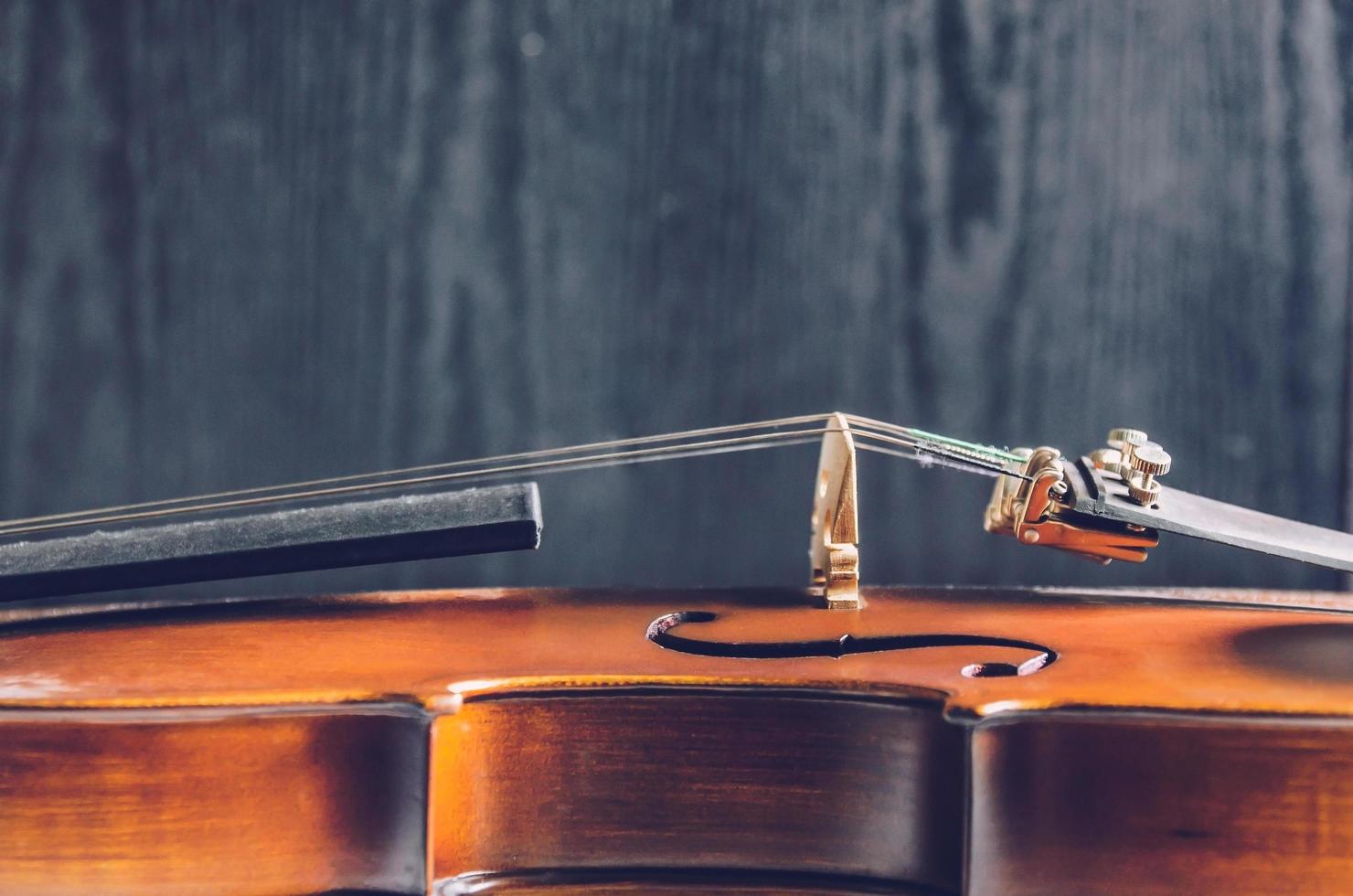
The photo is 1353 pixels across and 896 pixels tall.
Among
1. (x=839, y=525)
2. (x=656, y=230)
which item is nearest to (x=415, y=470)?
(x=656, y=230)

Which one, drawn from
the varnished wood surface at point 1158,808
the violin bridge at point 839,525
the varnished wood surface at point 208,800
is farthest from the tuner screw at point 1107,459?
the varnished wood surface at point 208,800

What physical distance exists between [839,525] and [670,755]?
321 millimetres

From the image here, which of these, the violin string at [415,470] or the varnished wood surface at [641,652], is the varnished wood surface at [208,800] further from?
the violin string at [415,470]

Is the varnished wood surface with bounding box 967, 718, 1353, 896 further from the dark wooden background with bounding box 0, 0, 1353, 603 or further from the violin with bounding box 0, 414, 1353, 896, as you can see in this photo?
the dark wooden background with bounding box 0, 0, 1353, 603

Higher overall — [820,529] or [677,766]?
[820,529]

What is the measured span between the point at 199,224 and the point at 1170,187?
114cm

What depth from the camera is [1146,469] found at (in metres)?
0.99

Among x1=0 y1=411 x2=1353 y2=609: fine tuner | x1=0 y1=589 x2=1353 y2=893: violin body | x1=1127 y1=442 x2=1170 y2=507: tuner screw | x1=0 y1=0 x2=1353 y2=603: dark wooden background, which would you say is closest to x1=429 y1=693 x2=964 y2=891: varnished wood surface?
x1=0 y1=589 x2=1353 y2=893: violin body

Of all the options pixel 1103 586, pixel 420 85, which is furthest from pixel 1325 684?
pixel 420 85

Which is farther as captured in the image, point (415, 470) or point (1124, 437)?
point (415, 470)

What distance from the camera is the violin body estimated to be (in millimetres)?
767

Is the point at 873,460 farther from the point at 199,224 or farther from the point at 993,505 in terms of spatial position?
the point at 199,224

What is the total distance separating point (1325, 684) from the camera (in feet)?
2.64

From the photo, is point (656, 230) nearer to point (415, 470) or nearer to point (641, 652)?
point (415, 470)
